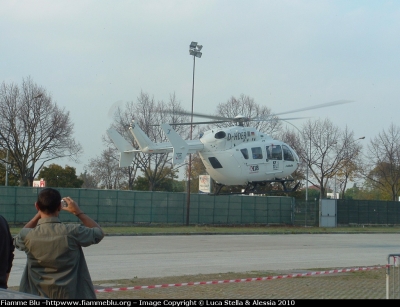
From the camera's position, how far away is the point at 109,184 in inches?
2781

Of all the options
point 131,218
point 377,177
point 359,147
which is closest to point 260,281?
point 131,218

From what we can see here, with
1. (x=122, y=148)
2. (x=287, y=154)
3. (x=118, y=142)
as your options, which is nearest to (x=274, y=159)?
(x=287, y=154)

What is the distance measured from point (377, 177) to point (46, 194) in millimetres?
64391

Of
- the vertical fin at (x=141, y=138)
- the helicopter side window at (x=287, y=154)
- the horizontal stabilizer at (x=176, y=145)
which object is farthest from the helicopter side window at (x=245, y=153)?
the vertical fin at (x=141, y=138)

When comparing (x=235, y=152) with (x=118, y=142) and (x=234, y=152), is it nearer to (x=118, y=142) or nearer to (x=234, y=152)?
(x=234, y=152)

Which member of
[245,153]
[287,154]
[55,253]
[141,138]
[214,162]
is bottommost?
[55,253]

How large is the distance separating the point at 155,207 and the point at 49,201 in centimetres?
3882

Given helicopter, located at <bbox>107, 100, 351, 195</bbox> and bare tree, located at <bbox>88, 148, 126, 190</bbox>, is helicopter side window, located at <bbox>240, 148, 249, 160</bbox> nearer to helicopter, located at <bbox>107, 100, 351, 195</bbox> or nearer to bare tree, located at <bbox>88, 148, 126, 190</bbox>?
helicopter, located at <bbox>107, 100, 351, 195</bbox>

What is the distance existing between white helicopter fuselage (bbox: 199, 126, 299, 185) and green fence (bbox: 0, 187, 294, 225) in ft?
48.2

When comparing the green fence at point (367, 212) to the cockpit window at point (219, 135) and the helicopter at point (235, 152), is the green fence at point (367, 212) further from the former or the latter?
the cockpit window at point (219, 135)

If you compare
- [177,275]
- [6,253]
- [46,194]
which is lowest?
[177,275]

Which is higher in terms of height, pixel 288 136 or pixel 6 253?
pixel 288 136

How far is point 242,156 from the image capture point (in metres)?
27.6

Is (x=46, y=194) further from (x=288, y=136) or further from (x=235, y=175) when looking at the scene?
(x=288, y=136)
